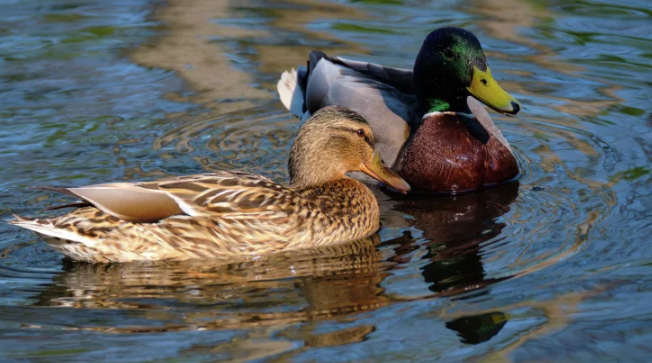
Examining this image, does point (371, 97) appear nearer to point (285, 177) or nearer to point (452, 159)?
point (452, 159)

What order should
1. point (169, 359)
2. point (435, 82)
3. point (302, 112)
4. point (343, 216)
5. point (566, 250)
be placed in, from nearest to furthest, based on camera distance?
1. point (169, 359)
2. point (566, 250)
3. point (343, 216)
4. point (435, 82)
5. point (302, 112)

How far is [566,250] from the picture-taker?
255 inches

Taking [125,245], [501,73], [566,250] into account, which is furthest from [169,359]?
[501,73]

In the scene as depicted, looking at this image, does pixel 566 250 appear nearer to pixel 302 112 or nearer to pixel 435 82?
pixel 435 82

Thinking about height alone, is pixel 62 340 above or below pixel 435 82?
below

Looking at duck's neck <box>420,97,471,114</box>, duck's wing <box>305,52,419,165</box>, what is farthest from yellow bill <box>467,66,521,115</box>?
duck's wing <box>305,52,419,165</box>

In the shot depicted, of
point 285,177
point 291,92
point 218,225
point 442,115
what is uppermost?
point 442,115

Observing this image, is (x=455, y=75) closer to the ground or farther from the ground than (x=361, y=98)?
farther from the ground

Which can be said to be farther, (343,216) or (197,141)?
(197,141)

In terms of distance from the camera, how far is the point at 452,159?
27.5 ft

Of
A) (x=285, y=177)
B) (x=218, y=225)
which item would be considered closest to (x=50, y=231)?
(x=218, y=225)

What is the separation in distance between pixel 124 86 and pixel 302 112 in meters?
1.75

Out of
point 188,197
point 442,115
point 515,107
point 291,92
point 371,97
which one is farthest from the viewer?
point 291,92

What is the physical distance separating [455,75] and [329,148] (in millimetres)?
1576
